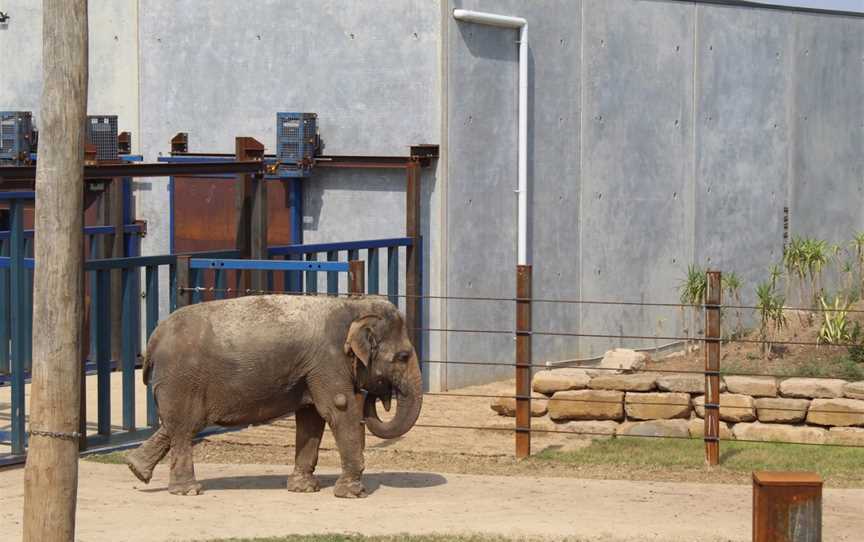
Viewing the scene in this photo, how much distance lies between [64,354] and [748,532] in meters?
4.54

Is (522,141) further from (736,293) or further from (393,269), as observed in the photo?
(736,293)

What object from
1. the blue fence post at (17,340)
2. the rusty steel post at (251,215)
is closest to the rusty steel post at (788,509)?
the blue fence post at (17,340)

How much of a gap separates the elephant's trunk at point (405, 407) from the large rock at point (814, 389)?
4325mm

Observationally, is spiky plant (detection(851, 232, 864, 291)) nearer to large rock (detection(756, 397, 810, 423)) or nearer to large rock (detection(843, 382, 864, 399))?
large rock (detection(843, 382, 864, 399))

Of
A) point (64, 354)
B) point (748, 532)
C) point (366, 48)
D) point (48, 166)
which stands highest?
point (366, 48)

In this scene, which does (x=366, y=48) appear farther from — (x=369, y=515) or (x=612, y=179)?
(x=369, y=515)

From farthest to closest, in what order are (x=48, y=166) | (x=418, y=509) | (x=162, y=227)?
(x=162, y=227), (x=418, y=509), (x=48, y=166)

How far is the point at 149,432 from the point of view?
45.1ft

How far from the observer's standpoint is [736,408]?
558 inches

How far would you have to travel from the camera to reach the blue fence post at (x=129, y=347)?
44.6ft

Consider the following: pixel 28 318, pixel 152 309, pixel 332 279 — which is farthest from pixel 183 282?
pixel 332 279

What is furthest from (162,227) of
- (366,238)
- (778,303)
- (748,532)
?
(748,532)

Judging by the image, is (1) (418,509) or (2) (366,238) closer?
(1) (418,509)

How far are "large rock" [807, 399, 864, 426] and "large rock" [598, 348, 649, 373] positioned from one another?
2.56 metres
